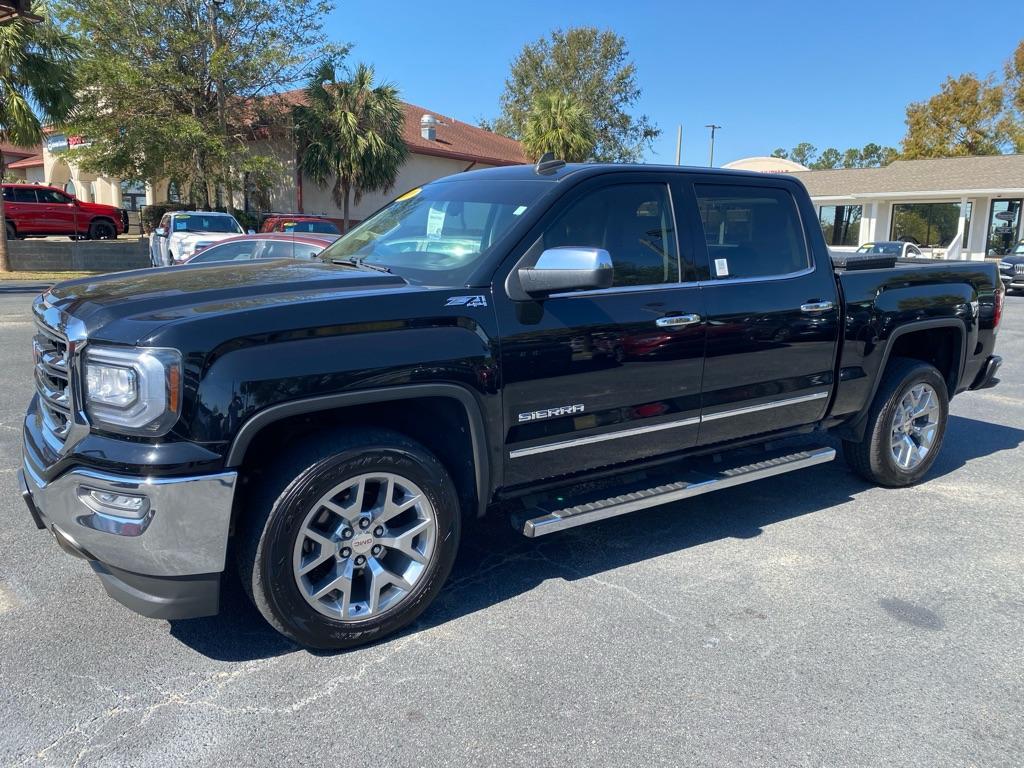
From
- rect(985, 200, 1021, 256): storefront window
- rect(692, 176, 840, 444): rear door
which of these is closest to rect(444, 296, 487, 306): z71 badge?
rect(692, 176, 840, 444): rear door

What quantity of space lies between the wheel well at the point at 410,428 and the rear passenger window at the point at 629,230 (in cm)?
100

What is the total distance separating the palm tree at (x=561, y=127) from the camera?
31.8m

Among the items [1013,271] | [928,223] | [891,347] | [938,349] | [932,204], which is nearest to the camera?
[891,347]

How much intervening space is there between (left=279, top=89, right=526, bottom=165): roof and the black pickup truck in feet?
88.0

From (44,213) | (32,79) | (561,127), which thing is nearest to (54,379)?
(32,79)

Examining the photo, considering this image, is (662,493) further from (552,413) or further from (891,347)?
(891,347)

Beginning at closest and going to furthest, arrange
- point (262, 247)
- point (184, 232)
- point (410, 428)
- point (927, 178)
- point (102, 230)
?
1. point (410, 428)
2. point (262, 247)
3. point (184, 232)
4. point (102, 230)
5. point (927, 178)

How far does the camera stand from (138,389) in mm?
2773

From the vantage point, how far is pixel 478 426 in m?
3.42

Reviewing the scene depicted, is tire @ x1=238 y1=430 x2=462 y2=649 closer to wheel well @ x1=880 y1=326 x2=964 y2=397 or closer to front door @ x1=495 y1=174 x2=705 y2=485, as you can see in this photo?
front door @ x1=495 y1=174 x2=705 y2=485

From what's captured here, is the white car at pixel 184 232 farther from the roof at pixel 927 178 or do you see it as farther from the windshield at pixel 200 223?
the roof at pixel 927 178

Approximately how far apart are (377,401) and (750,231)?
2.55 metres

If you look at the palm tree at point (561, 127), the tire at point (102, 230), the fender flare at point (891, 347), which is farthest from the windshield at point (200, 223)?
the fender flare at point (891, 347)

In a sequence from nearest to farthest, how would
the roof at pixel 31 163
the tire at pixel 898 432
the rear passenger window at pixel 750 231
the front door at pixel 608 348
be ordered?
1. the front door at pixel 608 348
2. the rear passenger window at pixel 750 231
3. the tire at pixel 898 432
4. the roof at pixel 31 163
